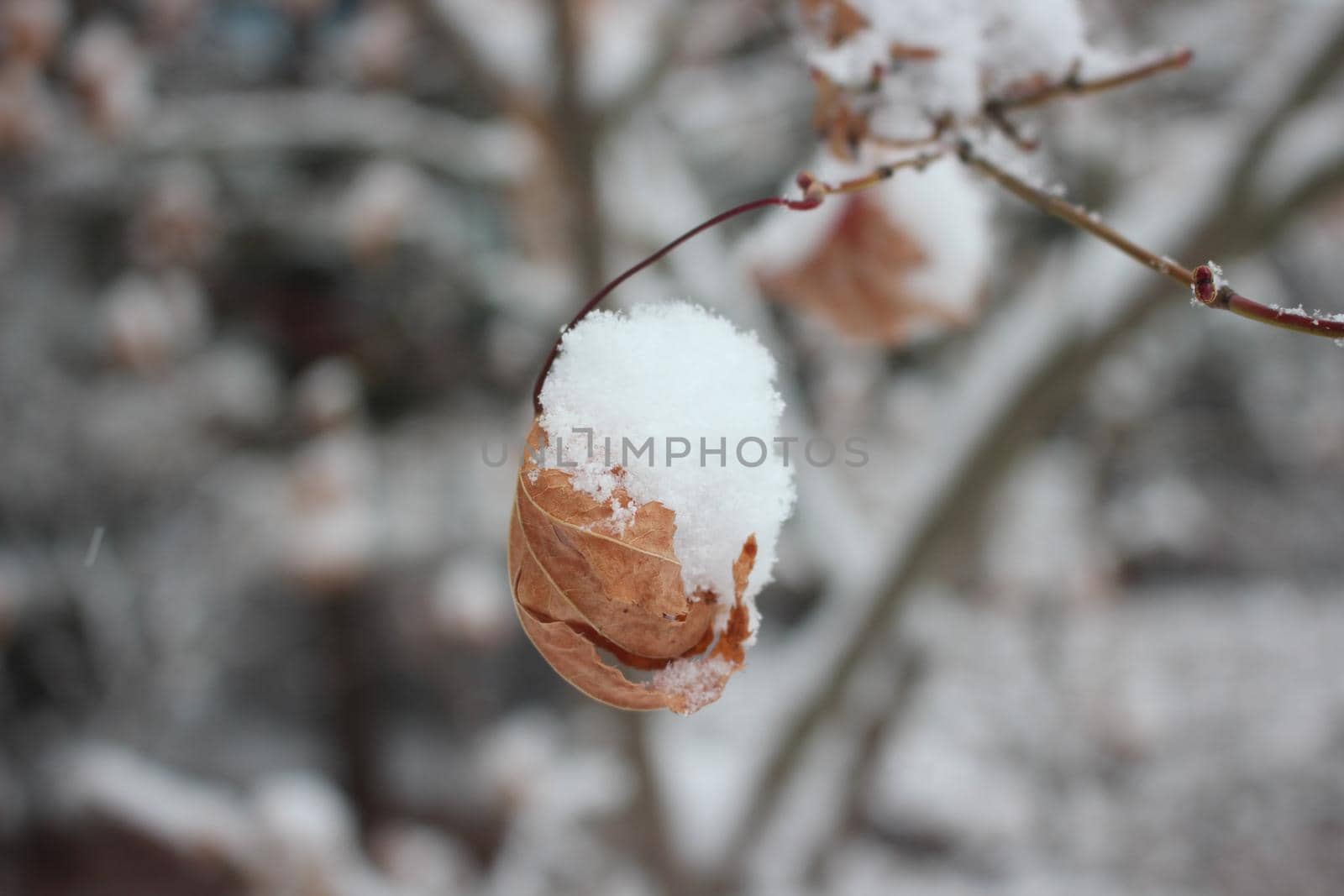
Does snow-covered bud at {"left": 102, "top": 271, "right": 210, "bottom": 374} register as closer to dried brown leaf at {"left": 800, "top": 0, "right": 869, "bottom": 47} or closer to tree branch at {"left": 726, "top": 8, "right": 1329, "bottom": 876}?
tree branch at {"left": 726, "top": 8, "right": 1329, "bottom": 876}

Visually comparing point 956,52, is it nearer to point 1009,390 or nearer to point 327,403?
point 1009,390

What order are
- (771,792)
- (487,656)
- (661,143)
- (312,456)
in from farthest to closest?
(487,656) < (312,456) < (661,143) < (771,792)

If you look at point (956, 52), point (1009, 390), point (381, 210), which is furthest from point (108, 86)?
point (956, 52)

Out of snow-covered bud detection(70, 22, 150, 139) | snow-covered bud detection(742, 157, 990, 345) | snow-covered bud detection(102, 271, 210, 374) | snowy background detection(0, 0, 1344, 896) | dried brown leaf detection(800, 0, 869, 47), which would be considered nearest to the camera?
dried brown leaf detection(800, 0, 869, 47)

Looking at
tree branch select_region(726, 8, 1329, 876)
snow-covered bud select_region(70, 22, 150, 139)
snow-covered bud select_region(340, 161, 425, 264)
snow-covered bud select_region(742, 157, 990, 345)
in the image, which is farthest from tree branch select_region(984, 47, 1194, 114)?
snow-covered bud select_region(340, 161, 425, 264)

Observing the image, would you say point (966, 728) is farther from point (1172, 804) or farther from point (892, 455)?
point (892, 455)

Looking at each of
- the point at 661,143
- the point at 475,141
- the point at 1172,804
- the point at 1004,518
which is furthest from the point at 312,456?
the point at 1172,804

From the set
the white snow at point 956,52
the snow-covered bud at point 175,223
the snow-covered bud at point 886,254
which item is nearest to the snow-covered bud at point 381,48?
the snow-covered bud at point 175,223

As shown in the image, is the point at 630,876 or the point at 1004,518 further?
the point at 630,876
